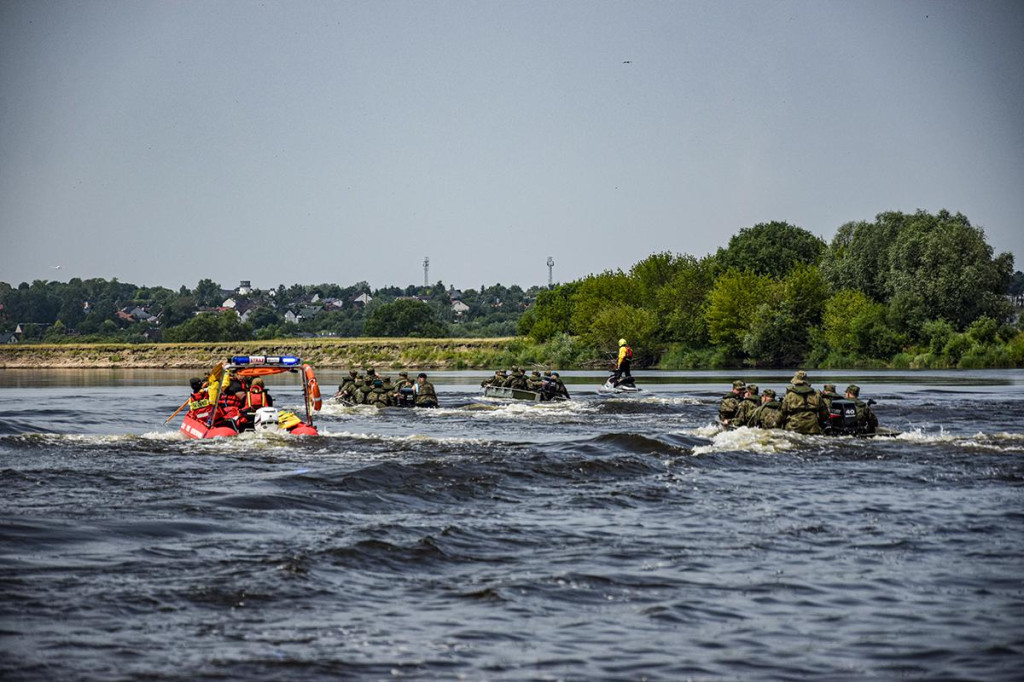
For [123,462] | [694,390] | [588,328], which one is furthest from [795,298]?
[123,462]

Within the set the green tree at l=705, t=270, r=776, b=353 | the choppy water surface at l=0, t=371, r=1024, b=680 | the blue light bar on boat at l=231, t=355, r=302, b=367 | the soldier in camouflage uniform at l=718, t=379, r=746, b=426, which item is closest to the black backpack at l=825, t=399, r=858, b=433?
the choppy water surface at l=0, t=371, r=1024, b=680

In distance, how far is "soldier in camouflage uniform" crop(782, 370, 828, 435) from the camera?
24484mm

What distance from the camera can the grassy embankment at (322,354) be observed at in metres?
102

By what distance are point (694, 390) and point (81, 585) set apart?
41145 millimetres

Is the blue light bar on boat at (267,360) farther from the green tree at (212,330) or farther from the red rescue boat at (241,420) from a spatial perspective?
the green tree at (212,330)

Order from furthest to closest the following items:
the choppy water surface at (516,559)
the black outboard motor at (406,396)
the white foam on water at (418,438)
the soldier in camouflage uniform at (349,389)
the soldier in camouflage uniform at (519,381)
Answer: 1. the soldier in camouflage uniform at (519,381)
2. the soldier in camouflage uniform at (349,389)
3. the black outboard motor at (406,396)
4. the white foam on water at (418,438)
5. the choppy water surface at (516,559)

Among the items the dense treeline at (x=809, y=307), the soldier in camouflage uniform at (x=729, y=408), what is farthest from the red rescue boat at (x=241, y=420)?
the dense treeline at (x=809, y=307)

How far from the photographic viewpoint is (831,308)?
3351 inches

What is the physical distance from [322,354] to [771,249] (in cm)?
4660

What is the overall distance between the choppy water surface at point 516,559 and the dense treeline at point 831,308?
59.0 m

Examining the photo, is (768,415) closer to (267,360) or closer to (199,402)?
(267,360)

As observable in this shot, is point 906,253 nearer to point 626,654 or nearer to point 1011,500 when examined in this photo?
point 1011,500

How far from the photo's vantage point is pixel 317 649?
943 centimetres

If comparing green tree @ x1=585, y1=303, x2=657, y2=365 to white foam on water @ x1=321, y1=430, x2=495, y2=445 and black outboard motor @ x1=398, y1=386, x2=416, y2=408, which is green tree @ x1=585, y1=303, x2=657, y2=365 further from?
white foam on water @ x1=321, y1=430, x2=495, y2=445
